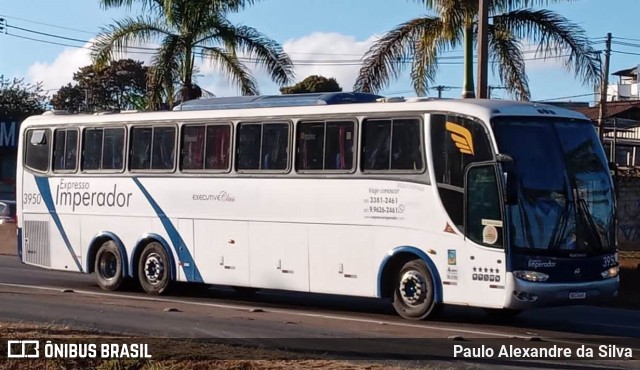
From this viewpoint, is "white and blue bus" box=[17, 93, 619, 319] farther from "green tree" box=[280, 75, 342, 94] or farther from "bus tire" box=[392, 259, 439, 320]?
"green tree" box=[280, 75, 342, 94]

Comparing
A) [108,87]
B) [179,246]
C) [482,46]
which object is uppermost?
[108,87]

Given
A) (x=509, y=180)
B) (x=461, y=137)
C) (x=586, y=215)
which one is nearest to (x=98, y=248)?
(x=461, y=137)

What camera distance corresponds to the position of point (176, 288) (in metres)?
20.4

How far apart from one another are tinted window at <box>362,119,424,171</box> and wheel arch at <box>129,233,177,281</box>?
469 centimetres

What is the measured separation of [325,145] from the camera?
674 inches

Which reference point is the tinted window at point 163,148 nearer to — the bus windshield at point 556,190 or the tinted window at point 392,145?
the tinted window at point 392,145

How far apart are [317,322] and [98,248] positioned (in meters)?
6.61

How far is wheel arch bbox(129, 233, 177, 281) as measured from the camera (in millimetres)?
19422

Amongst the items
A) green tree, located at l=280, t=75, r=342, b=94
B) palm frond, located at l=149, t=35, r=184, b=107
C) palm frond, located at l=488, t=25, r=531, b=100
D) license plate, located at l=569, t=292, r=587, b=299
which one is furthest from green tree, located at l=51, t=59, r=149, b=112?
license plate, located at l=569, t=292, r=587, b=299

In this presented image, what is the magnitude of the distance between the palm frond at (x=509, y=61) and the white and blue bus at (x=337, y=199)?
7792 mm

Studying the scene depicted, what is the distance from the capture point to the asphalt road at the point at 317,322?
43.1 ft

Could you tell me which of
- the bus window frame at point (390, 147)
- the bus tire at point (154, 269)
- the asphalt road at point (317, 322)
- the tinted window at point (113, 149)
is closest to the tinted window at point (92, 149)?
the tinted window at point (113, 149)

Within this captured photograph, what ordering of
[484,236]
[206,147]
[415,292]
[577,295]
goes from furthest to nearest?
[206,147], [415,292], [484,236], [577,295]

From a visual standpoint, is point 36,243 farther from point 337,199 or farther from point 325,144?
point 337,199
